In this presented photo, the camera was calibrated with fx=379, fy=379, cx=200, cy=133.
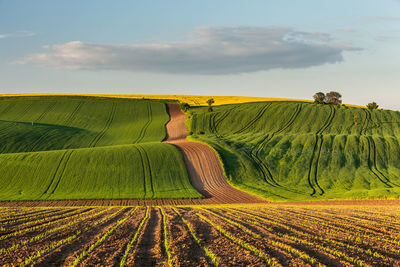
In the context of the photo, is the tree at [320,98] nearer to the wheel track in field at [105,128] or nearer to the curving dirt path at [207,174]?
the curving dirt path at [207,174]

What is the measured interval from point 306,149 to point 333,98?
66.4 metres

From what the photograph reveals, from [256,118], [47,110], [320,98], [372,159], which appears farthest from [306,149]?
[47,110]

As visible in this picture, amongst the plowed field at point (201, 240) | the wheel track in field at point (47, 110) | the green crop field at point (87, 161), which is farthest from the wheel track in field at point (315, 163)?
the wheel track in field at point (47, 110)

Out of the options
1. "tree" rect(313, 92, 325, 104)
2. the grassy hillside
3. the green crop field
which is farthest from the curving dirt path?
"tree" rect(313, 92, 325, 104)

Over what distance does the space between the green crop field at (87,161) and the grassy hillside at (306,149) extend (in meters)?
12.4

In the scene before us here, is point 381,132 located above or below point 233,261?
above

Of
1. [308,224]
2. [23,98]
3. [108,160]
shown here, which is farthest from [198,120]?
[308,224]

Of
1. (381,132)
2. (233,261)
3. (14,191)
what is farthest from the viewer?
(381,132)

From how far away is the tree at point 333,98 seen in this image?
139m

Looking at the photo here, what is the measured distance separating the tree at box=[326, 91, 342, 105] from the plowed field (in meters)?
117

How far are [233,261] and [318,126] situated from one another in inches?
3685

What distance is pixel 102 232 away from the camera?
22.7 m

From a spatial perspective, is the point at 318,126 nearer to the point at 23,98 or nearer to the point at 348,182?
the point at 348,182

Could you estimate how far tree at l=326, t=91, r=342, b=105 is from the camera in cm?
13900
